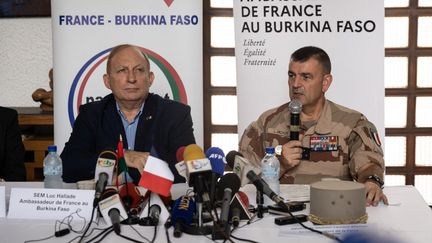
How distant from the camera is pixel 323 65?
3707mm

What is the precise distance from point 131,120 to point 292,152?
0.99 metres

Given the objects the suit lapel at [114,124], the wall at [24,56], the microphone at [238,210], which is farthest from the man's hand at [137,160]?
the wall at [24,56]

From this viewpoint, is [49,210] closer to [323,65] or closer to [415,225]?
[415,225]

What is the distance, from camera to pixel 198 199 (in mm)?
1755

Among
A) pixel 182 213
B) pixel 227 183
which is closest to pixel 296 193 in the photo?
pixel 227 183

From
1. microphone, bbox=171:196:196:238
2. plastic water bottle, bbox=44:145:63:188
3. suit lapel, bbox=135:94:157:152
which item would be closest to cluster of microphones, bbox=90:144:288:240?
microphone, bbox=171:196:196:238

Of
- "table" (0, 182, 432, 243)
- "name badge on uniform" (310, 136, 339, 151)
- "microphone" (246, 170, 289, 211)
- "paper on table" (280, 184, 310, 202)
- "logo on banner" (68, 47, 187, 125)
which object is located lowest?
"table" (0, 182, 432, 243)

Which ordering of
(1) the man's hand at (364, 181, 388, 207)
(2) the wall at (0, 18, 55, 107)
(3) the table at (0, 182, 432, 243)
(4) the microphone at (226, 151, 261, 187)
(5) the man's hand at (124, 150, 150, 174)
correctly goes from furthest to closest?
(2) the wall at (0, 18, 55, 107) → (5) the man's hand at (124, 150, 150, 174) → (1) the man's hand at (364, 181, 388, 207) → (4) the microphone at (226, 151, 261, 187) → (3) the table at (0, 182, 432, 243)

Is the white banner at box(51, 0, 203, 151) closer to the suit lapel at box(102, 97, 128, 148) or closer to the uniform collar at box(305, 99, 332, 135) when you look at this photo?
the suit lapel at box(102, 97, 128, 148)

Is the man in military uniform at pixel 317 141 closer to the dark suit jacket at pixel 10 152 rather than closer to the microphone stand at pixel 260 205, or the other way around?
the microphone stand at pixel 260 205

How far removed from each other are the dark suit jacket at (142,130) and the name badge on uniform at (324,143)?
0.71m

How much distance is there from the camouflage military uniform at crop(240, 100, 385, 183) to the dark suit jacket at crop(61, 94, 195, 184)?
0.41 meters

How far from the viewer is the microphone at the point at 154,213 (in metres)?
1.99

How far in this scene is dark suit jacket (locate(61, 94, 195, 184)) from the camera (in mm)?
3234
